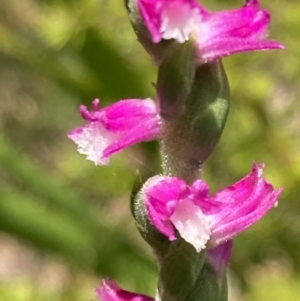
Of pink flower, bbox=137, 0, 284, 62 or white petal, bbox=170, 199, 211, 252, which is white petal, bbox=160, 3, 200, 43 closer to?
pink flower, bbox=137, 0, 284, 62

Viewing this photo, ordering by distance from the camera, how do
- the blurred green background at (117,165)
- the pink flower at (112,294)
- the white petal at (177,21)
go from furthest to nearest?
the blurred green background at (117,165), the pink flower at (112,294), the white petal at (177,21)

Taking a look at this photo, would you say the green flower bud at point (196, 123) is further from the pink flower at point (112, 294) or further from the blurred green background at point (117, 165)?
the blurred green background at point (117, 165)

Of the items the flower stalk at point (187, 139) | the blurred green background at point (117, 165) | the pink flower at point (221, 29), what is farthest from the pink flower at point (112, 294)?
the blurred green background at point (117, 165)

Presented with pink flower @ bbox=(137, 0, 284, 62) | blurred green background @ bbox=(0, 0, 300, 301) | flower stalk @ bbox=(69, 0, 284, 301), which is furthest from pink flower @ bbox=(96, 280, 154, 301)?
blurred green background @ bbox=(0, 0, 300, 301)

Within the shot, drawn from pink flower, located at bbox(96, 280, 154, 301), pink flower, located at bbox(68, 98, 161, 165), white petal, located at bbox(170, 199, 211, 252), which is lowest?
pink flower, located at bbox(96, 280, 154, 301)

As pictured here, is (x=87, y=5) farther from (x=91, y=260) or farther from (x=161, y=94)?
(x=161, y=94)

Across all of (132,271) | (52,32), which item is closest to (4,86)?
(52,32)

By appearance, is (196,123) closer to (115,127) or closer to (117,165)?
(115,127)
